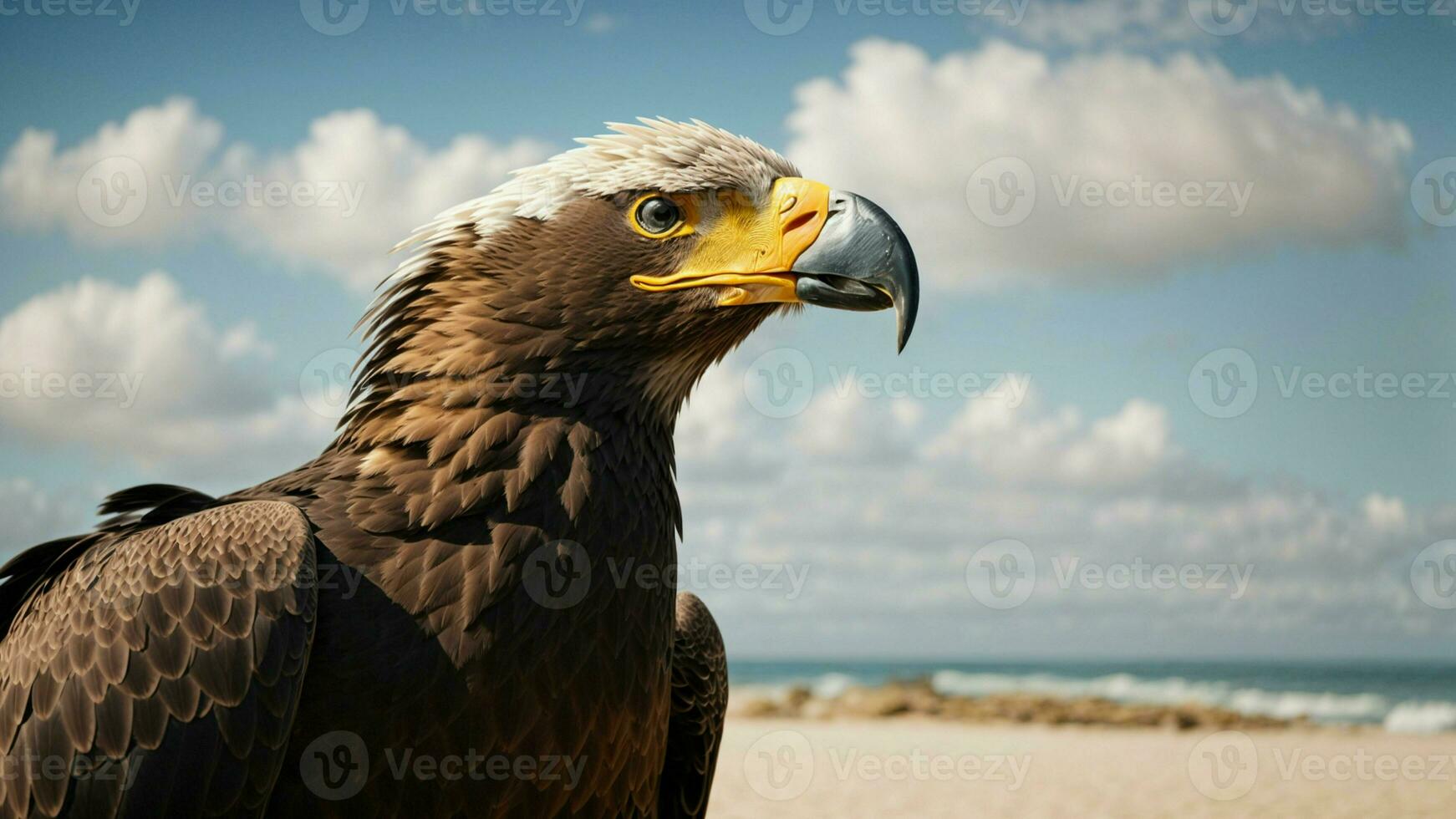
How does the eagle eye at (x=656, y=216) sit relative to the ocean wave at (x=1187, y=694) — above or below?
above

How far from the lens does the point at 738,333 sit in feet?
11.5

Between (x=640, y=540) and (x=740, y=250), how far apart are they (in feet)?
2.97

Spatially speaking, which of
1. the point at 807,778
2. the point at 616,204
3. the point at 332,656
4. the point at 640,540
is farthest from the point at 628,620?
the point at 807,778

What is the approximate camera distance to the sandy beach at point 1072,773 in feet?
48.9

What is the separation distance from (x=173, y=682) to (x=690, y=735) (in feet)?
6.42

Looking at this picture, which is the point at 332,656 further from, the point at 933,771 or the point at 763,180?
the point at 933,771

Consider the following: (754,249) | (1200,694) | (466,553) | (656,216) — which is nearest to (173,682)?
(466,553)

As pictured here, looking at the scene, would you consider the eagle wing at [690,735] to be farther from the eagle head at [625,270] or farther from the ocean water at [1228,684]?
the ocean water at [1228,684]

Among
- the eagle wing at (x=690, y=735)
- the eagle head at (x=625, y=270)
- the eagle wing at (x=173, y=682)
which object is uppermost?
the eagle head at (x=625, y=270)

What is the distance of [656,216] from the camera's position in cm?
332

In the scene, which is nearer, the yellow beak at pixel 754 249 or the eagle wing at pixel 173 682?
the eagle wing at pixel 173 682

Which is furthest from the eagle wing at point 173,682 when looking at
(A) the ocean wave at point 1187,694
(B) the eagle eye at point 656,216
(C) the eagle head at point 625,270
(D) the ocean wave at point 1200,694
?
(D) the ocean wave at point 1200,694

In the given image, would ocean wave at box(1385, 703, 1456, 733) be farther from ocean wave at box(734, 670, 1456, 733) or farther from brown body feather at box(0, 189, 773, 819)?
brown body feather at box(0, 189, 773, 819)

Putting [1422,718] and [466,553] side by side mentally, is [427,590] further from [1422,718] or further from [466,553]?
[1422,718]
